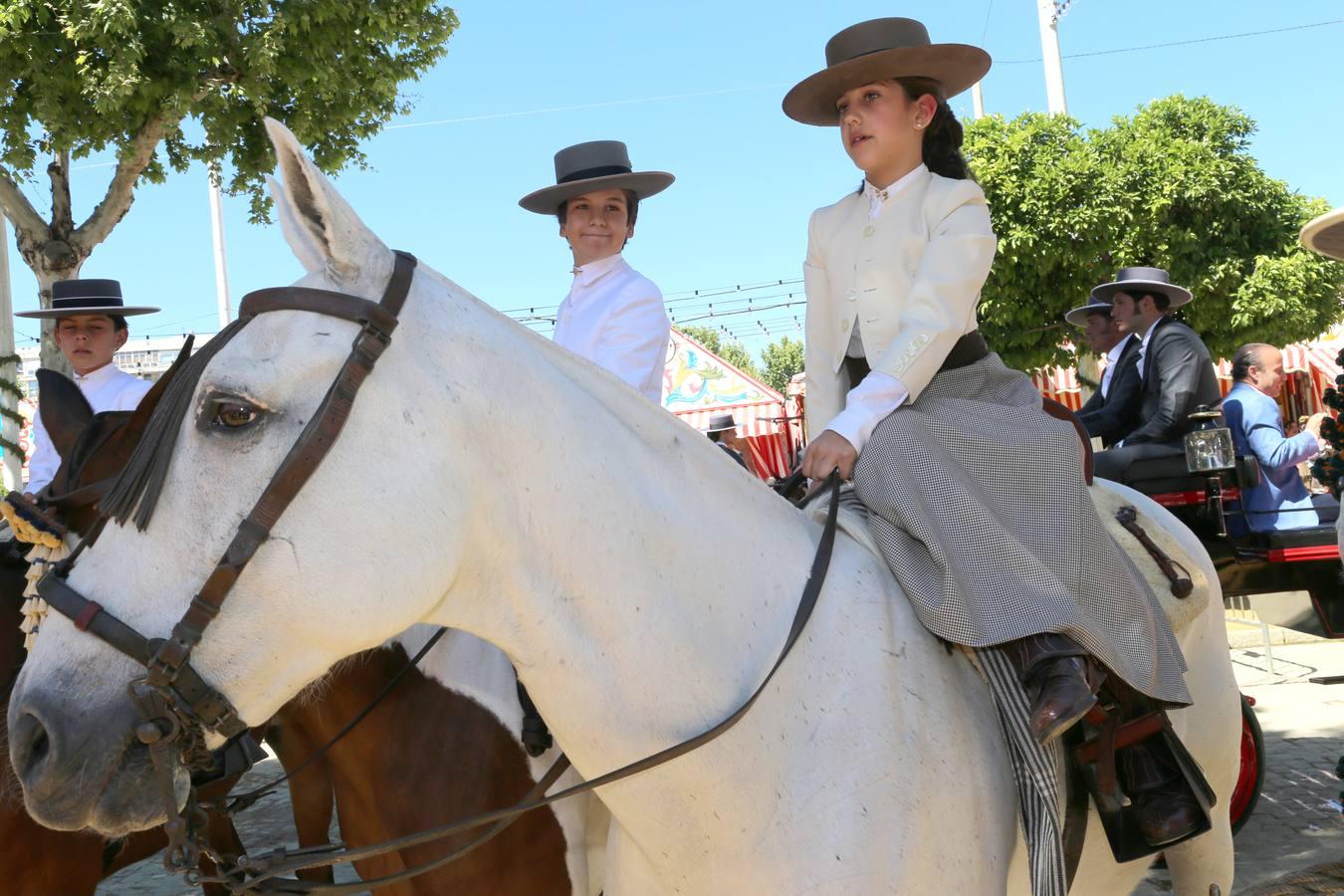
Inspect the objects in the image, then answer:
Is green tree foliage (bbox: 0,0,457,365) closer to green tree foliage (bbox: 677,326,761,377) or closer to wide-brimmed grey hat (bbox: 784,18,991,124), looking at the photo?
wide-brimmed grey hat (bbox: 784,18,991,124)

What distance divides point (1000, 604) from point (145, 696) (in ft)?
4.90

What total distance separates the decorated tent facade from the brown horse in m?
17.8

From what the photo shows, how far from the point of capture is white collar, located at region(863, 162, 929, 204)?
103 inches

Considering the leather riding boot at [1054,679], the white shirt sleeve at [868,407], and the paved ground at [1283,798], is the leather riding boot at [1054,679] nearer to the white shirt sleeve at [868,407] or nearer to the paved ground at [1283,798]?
the white shirt sleeve at [868,407]

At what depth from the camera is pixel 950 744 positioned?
6.48ft

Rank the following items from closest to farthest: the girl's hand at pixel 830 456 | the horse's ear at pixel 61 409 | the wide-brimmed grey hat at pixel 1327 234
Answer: the girl's hand at pixel 830 456, the horse's ear at pixel 61 409, the wide-brimmed grey hat at pixel 1327 234

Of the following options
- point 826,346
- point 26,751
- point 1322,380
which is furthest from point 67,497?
point 1322,380

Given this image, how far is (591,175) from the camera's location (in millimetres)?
3686

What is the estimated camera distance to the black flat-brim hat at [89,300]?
4.80m

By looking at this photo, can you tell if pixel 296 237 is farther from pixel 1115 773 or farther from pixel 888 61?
pixel 1115 773

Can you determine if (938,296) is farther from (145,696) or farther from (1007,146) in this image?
(1007,146)

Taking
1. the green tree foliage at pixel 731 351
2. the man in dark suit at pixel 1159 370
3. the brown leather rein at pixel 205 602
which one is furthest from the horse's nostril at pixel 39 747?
the green tree foliage at pixel 731 351

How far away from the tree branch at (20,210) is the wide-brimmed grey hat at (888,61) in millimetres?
8060

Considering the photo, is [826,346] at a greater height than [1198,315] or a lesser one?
lesser
